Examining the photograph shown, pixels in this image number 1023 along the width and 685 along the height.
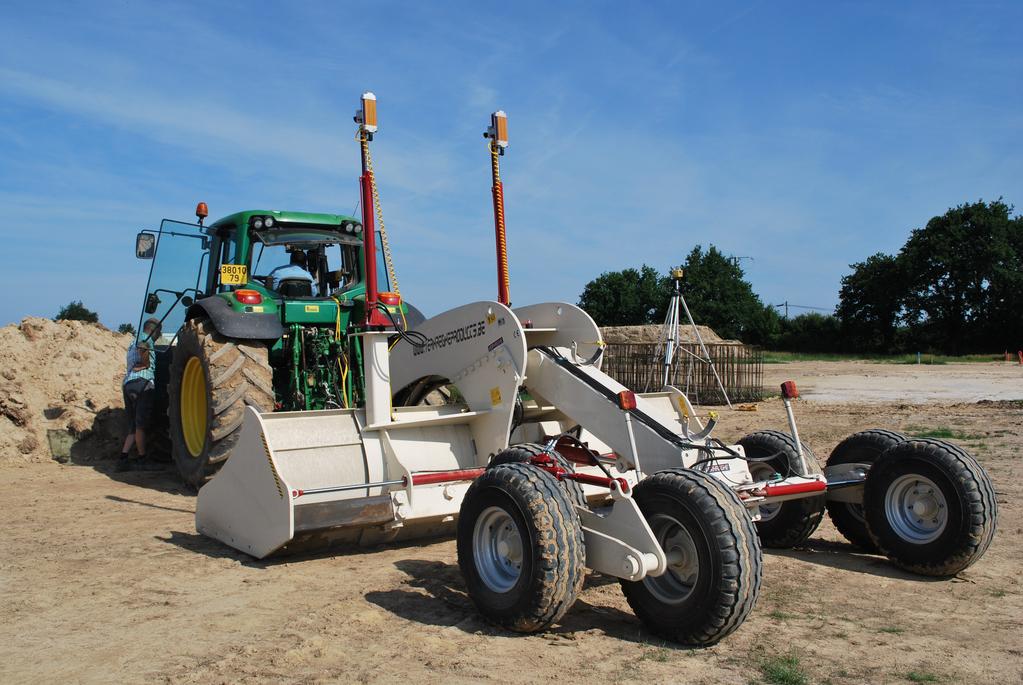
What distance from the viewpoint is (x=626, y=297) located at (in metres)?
61.0

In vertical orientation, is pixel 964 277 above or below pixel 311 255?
above

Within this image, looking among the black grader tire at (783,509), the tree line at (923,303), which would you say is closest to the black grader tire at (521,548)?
the black grader tire at (783,509)

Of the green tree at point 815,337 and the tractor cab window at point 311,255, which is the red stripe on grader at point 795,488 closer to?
the tractor cab window at point 311,255

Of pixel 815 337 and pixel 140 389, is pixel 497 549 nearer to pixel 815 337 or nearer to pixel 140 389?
pixel 140 389

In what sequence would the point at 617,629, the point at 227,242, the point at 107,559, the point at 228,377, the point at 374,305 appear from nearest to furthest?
1. the point at 617,629
2. the point at 107,559
3. the point at 374,305
4. the point at 228,377
5. the point at 227,242

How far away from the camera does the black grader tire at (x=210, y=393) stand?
6.87 m

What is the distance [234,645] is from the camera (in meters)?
3.91

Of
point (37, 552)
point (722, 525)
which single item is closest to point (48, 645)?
point (37, 552)

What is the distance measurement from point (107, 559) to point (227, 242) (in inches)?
146

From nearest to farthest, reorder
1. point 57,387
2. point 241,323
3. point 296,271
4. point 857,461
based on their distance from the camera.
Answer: point 857,461, point 241,323, point 296,271, point 57,387

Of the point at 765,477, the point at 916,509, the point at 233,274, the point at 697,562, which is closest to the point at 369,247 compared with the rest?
the point at 233,274

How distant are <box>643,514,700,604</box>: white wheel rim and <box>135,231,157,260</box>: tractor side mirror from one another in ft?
21.2

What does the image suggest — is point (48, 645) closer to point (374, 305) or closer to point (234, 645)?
point (234, 645)

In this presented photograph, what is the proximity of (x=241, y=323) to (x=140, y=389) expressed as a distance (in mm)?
2551
